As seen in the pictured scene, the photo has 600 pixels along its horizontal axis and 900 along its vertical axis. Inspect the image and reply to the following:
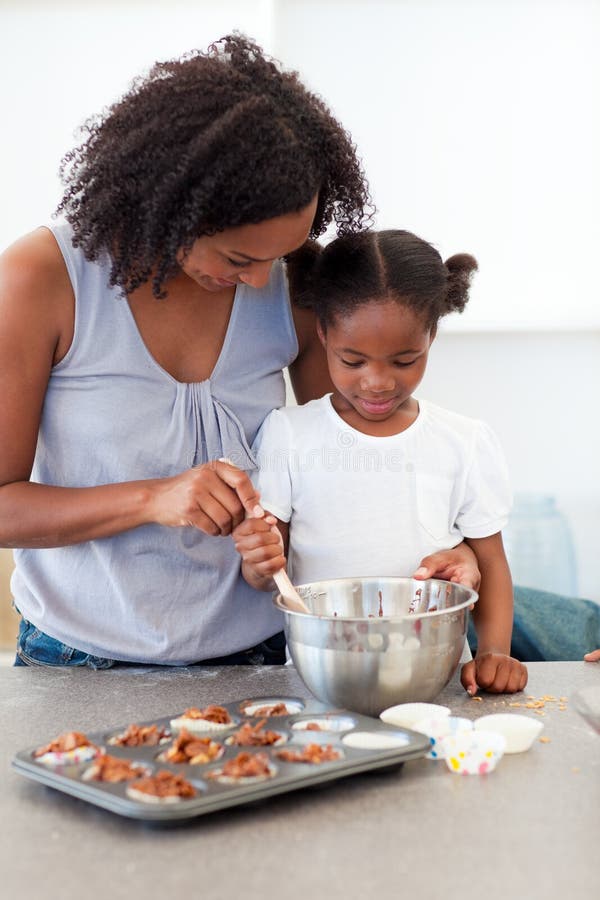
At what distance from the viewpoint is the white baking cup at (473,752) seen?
0.93 m

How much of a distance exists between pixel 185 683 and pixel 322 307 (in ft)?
1.85

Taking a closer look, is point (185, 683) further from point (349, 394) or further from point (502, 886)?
point (502, 886)

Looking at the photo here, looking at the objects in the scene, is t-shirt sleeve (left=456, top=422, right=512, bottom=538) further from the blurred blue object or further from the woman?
the blurred blue object

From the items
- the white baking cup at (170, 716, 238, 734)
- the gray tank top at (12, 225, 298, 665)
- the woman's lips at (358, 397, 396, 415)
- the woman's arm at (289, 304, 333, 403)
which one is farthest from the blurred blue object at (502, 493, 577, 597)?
the white baking cup at (170, 716, 238, 734)

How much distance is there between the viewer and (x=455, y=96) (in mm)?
2719

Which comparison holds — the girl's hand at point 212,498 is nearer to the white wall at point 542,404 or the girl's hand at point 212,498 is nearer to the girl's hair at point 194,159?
the girl's hair at point 194,159

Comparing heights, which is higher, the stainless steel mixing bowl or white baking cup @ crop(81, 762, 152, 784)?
the stainless steel mixing bowl

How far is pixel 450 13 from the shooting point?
8.82 ft

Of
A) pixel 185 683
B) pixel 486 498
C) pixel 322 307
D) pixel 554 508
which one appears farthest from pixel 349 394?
pixel 554 508

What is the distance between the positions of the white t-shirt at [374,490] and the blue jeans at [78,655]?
0.37 ft

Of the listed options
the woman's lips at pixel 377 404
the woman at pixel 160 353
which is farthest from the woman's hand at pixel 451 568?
the woman's lips at pixel 377 404

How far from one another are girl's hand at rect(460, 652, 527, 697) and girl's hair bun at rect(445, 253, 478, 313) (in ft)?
1.79

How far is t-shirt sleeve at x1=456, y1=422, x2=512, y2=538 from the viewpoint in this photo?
146cm

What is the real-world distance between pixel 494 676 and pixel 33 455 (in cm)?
64
